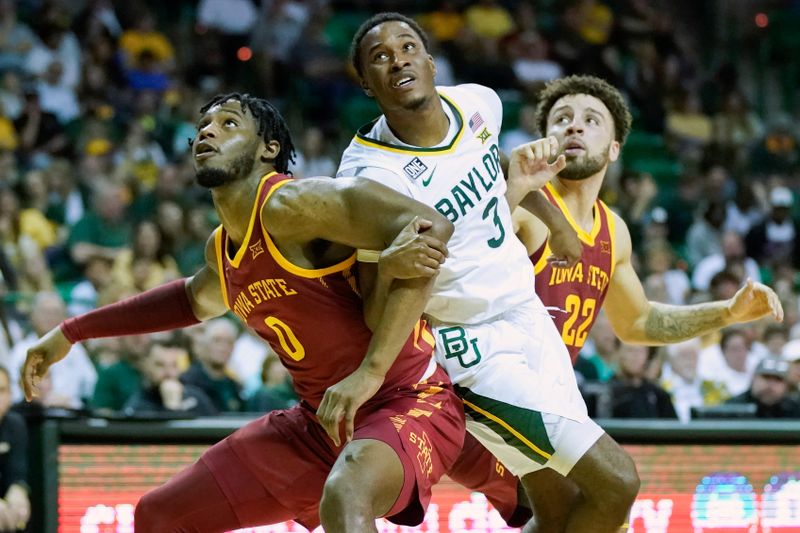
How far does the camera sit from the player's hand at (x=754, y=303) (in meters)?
5.33

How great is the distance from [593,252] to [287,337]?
62.8 inches

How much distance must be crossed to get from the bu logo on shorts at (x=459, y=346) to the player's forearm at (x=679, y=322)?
133cm

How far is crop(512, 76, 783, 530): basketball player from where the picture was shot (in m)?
5.58

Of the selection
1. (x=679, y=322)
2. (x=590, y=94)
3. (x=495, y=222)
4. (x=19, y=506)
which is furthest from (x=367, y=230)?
(x=19, y=506)

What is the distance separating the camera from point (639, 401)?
24.7ft

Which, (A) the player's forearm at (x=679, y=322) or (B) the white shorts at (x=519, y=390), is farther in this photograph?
(A) the player's forearm at (x=679, y=322)

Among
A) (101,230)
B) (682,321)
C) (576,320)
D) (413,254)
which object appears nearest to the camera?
(413,254)

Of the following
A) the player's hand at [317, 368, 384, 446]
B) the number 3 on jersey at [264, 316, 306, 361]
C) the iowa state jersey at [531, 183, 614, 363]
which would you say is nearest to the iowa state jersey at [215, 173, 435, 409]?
the number 3 on jersey at [264, 316, 306, 361]

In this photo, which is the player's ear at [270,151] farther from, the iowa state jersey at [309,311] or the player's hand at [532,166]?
the player's hand at [532,166]

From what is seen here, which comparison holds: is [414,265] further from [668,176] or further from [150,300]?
[668,176]

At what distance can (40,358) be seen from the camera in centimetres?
536

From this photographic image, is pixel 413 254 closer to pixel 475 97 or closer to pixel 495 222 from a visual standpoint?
pixel 495 222

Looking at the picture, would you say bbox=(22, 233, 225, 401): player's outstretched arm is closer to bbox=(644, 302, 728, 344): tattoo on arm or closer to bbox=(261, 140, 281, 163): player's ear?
bbox=(261, 140, 281, 163): player's ear

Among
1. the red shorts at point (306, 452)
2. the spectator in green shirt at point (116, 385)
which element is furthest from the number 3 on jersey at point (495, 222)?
the spectator in green shirt at point (116, 385)
